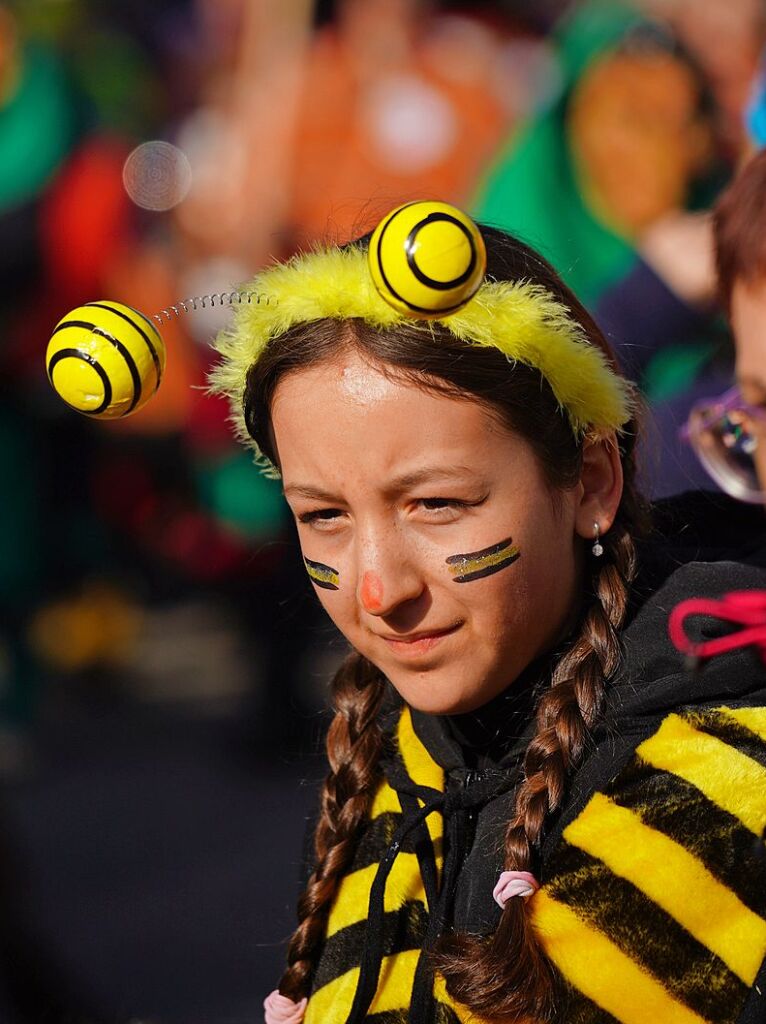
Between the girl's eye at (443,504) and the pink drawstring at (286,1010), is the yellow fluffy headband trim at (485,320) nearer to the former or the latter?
the girl's eye at (443,504)

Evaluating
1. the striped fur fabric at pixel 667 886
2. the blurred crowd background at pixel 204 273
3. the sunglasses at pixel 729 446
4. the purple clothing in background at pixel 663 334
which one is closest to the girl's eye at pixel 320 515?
the striped fur fabric at pixel 667 886

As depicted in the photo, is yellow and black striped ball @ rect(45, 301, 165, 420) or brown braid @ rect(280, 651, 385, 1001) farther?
brown braid @ rect(280, 651, 385, 1001)

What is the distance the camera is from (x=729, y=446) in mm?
2082

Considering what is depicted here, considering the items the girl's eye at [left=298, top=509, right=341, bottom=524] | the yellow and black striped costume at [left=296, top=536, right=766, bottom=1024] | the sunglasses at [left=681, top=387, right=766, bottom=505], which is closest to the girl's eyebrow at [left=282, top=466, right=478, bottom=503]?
the girl's eye at [left=298, top=509, right=341, bottom=524]

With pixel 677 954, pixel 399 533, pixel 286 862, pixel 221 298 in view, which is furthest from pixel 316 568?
pixel 286 862

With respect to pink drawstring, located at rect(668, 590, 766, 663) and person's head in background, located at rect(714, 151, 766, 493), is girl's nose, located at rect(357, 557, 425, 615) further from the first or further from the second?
person's head in background, located at rect(714, 151, 766, 493)

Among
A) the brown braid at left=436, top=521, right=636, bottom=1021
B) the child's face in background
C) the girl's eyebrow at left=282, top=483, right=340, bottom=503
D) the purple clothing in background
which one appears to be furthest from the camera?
the purple clothing in background

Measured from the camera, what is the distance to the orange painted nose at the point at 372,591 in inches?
56.6

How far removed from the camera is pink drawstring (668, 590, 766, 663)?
4.75ft

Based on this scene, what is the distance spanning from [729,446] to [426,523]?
80 centimetres

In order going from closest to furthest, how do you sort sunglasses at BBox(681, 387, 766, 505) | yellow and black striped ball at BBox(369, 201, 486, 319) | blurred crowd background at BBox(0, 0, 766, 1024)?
yellow and black striped ball at BBox(369, 201, 486, 319) → sunglasses at BBox(681, 387, 766, 505) → blurred crowd background at BBox(0, 0, 766, 1024)

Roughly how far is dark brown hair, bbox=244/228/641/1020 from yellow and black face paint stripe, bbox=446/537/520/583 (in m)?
0.12

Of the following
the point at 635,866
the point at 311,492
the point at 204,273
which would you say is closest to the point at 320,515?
the point at 311,492

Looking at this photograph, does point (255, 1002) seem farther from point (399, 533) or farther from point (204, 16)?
point (204, 16)
